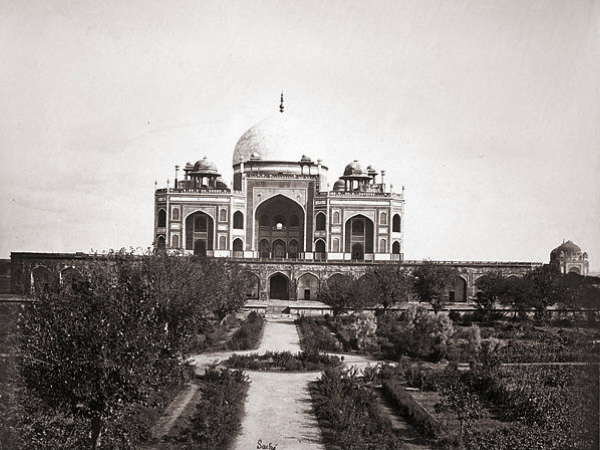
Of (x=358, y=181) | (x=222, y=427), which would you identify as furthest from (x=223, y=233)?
(x=222, y=427)

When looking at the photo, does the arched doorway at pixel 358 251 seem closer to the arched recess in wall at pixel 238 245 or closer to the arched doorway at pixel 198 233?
the arched recess in wall at pixel 238 245

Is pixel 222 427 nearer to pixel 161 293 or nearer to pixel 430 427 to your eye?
pixel 161 293

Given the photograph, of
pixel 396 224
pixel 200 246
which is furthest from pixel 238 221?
pixel 396 224

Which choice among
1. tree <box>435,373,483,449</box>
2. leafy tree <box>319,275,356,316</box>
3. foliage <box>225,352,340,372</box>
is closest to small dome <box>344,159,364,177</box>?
leafy tree <box>319,275,356,316</box>

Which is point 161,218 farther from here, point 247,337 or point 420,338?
point 420,338

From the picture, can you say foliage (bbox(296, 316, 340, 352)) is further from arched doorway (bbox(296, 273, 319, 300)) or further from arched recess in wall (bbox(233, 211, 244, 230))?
arched recess in wall (bbox(233, 211, 244, 230))

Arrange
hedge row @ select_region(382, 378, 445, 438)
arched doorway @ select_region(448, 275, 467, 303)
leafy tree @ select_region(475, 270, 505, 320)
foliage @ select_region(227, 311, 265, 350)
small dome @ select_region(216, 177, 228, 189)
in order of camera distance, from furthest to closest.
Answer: small dome @ select_region(216, 177, 228, 189) → arched doorway @ select_region(448, 275, 467, 303) → leafy tree @ select_region(475, 270, 505, 320) → foliage @ select_region(227, 311, 265, 350) → hedge row @ select_region(382, 378, 445, 438)
